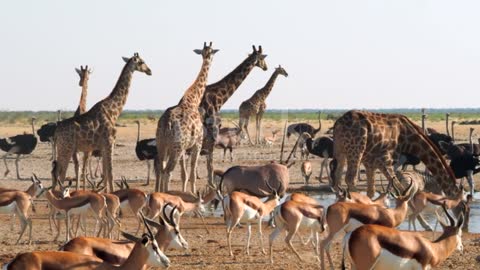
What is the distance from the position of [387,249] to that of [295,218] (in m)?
3.32

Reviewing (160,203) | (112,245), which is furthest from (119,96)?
(112,245)

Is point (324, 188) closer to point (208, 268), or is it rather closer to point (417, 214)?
point (417, 214)

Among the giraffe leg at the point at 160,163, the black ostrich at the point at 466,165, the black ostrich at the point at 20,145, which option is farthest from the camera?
the black ostrich at the point at 20,145

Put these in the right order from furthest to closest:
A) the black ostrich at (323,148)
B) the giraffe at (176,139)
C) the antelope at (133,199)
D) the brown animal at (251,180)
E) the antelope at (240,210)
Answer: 1. the black ostrich at (323,148)
2. the giraffe at (176,139)
3. the brown animal at (251,180)
4. the antelope at (133,199)
5. the antelope at (240,210)

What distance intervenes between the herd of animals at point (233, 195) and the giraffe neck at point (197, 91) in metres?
0.03

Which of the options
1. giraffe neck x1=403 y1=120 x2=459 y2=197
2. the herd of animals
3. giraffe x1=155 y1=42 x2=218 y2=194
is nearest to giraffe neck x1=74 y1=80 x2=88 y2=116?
the herd of animals

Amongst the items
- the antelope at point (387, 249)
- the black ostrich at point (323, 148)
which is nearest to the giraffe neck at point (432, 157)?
the antelope at point (387, 249)

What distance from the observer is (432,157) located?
16922 millimetres

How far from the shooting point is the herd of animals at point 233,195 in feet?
31.3

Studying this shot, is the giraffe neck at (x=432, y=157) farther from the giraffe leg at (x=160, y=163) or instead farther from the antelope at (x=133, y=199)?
the antelope at (x=133, y=199)

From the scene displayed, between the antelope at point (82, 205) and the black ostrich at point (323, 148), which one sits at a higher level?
the black ostrich at point (323, 148)

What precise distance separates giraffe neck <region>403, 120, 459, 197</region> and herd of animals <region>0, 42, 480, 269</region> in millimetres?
21

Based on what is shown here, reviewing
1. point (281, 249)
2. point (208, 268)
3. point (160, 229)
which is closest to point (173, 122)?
point (281, 249)

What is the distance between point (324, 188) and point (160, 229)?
13181 millimetres
